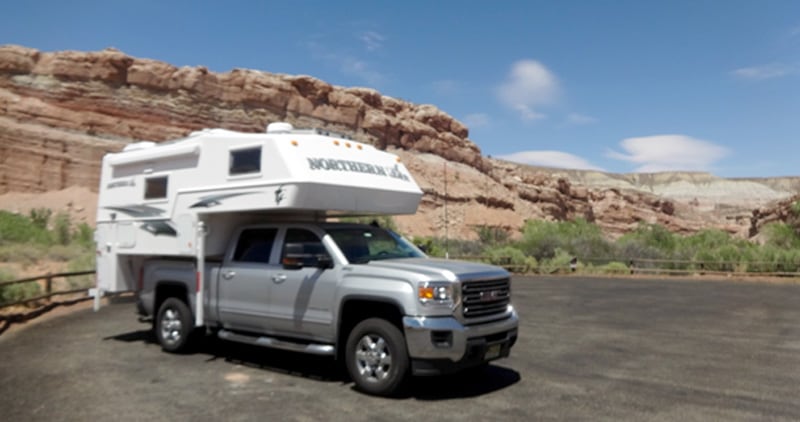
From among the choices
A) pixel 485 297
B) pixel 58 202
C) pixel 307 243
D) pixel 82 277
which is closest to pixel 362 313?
pixel 307 243

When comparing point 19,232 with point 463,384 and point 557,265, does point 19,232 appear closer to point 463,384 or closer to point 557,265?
point 557,265

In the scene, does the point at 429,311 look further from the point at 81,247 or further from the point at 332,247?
the point at 81,247

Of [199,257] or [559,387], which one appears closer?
[559,387]

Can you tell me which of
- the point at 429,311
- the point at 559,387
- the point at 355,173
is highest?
the point at 355,173

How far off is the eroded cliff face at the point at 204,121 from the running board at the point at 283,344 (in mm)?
31165

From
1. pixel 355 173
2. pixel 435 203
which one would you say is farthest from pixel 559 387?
pixel 435 203

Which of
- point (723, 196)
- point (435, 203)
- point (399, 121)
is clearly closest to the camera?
point (435, 203)

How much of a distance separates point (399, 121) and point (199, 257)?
69860 millimetres

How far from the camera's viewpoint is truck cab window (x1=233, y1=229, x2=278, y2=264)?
27.9 ft

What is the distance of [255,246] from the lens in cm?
→ 873

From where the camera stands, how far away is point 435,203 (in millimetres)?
68125

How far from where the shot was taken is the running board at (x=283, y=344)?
738 cm

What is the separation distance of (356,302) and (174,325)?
3785mm

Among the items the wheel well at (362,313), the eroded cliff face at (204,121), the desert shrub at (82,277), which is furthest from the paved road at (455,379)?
the eroded cliff face at (204,121)
